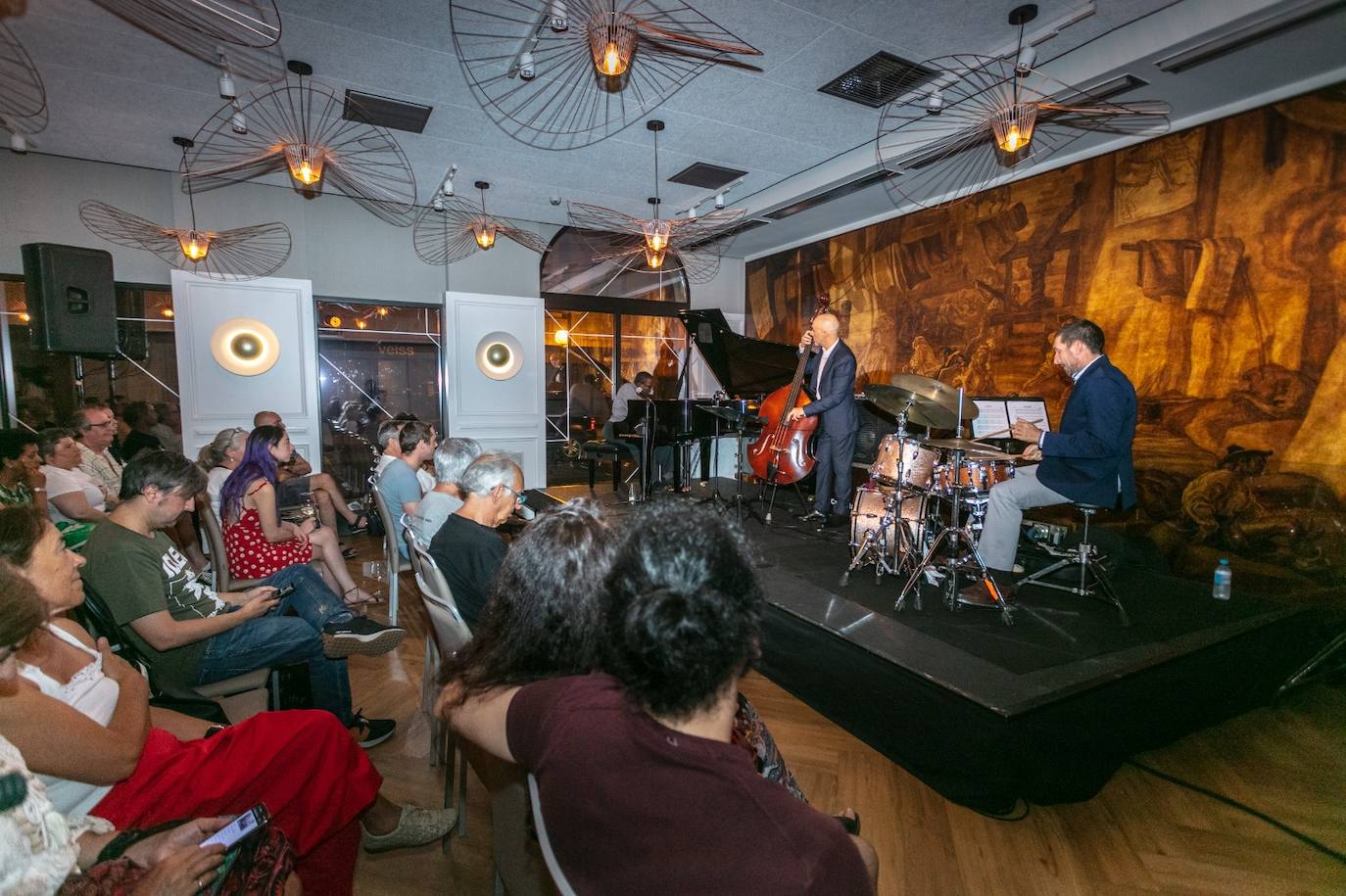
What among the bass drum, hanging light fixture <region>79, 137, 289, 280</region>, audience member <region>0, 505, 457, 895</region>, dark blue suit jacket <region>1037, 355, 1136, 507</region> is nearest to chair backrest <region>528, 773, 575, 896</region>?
audience member <region>0, 505, 457, 895</region>

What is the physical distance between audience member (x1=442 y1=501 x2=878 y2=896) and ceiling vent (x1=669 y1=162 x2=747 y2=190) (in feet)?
18.4

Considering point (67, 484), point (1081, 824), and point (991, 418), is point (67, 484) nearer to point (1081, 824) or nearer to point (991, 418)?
point (1081, 824)

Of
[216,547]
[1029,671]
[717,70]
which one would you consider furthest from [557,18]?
[1029,671]

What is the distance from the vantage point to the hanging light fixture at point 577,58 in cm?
269

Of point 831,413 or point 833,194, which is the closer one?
point 831,413

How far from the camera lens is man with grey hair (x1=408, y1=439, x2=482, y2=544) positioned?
293cm

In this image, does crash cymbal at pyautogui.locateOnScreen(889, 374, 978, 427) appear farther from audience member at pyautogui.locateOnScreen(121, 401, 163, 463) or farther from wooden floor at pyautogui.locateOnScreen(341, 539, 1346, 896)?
audience member at pyautogui.locateOnScreen(121, 401, 163, 463)

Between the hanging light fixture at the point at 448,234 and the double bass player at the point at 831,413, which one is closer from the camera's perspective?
the double bass player at the point at 831,413

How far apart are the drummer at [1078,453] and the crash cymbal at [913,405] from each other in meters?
0.39

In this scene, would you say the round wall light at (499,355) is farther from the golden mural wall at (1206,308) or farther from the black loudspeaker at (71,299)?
the golden mural wall at (1206,308)

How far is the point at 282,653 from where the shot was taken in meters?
2.25

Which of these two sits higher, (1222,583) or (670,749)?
(670,749)

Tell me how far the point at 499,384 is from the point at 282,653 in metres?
5.38

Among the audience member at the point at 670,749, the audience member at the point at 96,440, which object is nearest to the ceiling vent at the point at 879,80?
the audience member at the point at 670,749
